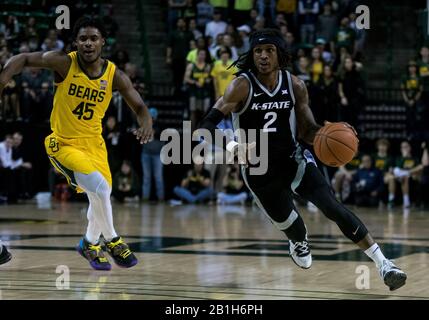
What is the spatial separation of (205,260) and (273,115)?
2.14 m

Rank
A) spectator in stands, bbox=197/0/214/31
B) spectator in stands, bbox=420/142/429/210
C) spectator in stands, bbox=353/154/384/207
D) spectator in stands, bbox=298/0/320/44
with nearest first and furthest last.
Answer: spectator in stands, bbox=420/142/429/210, spectator in stands, bbox=353/154/384/207, spectator in stands, bbox=298/0/320/44, spectator in stands, bbox=197/0/214/31

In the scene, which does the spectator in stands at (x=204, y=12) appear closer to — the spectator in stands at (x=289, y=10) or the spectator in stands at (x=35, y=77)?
the spectator in stands at (x=289, y=10)

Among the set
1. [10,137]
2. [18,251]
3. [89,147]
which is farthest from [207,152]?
[89,147]

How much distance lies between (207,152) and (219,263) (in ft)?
29.6

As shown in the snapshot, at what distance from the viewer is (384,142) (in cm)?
1834

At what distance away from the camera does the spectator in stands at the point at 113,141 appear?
745 inches

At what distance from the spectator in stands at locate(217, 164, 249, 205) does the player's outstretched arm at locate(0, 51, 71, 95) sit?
403 inches

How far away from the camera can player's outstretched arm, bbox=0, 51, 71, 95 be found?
8.39 m

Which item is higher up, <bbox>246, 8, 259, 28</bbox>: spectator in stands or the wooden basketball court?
<bbox>246, 8, 259, 28</bbox>: spectator in stands

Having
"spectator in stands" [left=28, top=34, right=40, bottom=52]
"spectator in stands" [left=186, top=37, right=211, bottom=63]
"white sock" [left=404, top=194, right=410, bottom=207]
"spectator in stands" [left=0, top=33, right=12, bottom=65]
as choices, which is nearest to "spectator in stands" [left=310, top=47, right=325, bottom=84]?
"spectator in stands" [left=186, top=37, right=211, bottom=63]

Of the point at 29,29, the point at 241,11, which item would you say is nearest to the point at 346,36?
the point at 241,11

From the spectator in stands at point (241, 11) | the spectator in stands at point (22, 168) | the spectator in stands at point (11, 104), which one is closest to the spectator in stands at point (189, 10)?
the spectator in stands at point (241, 11)

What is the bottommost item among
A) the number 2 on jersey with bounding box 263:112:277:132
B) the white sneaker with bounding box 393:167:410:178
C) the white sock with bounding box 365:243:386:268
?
the white sneaker with bounding box 393:167:410:178

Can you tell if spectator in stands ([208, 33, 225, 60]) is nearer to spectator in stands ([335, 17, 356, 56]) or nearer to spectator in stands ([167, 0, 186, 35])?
spectator in stands ([167, 0, 186, 35])
